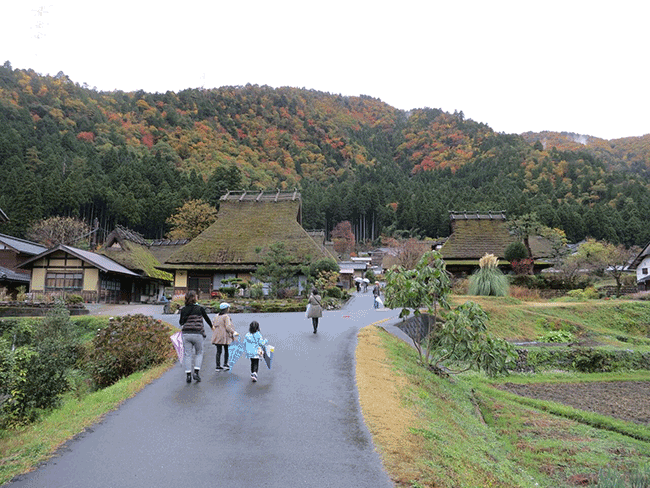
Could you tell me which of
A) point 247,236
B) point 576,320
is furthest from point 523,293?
point 247,236

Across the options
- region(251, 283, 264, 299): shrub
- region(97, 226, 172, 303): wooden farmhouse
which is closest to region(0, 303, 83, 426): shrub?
region(251, 283, 264, 299): shrub

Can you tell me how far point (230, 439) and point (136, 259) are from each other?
106ft

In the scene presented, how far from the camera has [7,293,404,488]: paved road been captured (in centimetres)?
441

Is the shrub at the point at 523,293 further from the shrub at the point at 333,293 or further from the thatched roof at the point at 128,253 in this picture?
the thatched roof at the point at 128,253

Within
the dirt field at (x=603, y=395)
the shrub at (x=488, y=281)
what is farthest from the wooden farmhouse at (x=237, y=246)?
the dirt field at (x=603, y=395)

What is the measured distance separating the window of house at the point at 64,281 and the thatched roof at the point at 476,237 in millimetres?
24296

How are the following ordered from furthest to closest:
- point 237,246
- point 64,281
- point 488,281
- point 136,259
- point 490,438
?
point 136,259, point 237,246, point 64,281, point 488,281, point 490,438

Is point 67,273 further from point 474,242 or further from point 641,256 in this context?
point 641,256

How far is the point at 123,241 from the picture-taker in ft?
116

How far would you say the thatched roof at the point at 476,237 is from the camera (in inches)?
1238

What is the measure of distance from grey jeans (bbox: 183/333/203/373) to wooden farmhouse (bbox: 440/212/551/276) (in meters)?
24.1

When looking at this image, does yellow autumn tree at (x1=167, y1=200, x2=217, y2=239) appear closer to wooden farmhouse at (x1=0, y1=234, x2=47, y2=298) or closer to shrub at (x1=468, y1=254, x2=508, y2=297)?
wooden farmhouse at (x1=0, y1=234, x2=47, y2=298)

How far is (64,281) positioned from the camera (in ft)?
97.8

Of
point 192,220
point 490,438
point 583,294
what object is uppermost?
point 192,220
